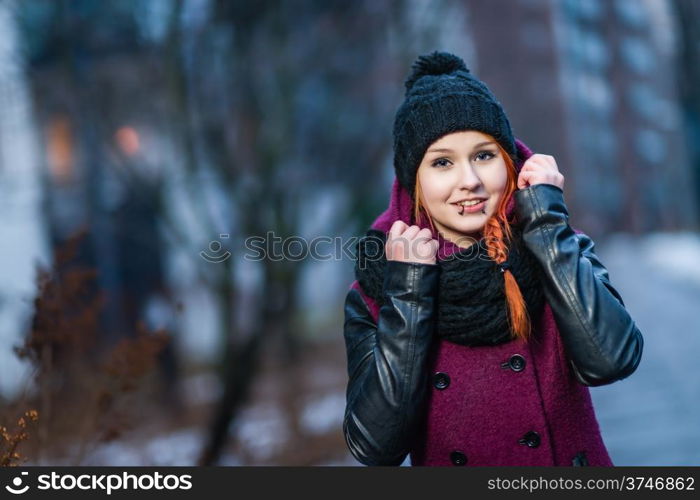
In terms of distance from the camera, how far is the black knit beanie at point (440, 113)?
198 centimetres

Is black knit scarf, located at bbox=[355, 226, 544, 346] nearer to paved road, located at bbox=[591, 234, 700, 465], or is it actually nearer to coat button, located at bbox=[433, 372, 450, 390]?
coat button, located at bbox=[433, 372, 450, 390]

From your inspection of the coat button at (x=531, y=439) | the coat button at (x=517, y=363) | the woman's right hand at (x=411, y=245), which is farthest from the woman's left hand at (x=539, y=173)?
the coat button at (x=531, y=439)

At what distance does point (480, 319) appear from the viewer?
1.91 meters

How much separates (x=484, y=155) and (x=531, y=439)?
28.2 inches

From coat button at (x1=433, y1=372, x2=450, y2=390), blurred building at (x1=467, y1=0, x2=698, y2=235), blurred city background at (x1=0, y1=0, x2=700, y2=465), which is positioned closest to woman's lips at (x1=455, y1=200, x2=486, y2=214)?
coat button at (x1=433, y1=372, x2=450, y2=390)

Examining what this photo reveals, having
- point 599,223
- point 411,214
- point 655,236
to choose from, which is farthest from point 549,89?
point 411,214

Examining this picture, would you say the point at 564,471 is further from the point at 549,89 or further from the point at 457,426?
the point at 549,89

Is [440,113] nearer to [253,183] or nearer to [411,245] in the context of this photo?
[411,245]

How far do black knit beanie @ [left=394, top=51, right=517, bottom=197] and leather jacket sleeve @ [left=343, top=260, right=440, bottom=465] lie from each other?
31cm

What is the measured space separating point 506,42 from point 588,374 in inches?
358

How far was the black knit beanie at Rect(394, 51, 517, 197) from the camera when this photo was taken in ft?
6.49

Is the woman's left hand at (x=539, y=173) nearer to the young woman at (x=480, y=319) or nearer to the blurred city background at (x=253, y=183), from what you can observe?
the young woman at (x=480, y=319)

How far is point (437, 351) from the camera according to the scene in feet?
6.57

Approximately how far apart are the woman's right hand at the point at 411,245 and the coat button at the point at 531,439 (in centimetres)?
48
